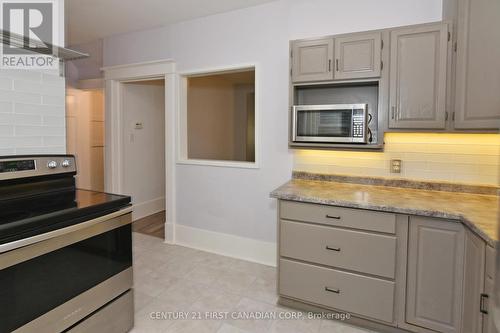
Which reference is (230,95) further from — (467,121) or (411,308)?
(411,308)

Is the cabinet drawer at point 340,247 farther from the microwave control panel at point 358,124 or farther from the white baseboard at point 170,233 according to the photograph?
the white baseboard at point 170,233

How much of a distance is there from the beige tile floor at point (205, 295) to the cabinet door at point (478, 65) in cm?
164

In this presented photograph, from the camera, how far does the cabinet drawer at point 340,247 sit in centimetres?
194

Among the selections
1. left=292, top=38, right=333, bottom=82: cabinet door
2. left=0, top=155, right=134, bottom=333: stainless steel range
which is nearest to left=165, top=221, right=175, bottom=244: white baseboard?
left=0, top=155, right=134, bottom=333: stainless steel range

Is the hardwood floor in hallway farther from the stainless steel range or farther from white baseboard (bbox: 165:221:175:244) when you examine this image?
the stainless steel range

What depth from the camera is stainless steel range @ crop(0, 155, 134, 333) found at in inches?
50.8

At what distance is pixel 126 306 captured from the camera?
74.6 inches

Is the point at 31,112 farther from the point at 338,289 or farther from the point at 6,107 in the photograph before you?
the point at 338,289

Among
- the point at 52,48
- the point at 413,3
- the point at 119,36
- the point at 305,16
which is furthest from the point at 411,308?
the point at 119,36

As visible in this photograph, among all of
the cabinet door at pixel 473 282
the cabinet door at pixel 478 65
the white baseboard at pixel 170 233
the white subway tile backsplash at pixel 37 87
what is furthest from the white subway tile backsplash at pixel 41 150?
the cabinet door at pixel 478 65

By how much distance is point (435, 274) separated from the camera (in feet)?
5.95

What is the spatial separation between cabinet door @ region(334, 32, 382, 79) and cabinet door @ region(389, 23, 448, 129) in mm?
114

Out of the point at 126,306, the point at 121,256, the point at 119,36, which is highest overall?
the point at 119,36

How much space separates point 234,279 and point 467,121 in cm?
224
